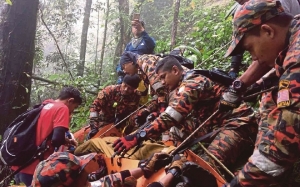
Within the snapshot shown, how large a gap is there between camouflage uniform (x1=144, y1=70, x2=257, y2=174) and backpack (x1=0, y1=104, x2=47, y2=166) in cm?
145

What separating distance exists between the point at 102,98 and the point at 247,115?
3.73 m

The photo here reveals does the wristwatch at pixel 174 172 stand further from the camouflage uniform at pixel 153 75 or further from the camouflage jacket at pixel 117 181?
the camouflage uniform at pixel 153 75

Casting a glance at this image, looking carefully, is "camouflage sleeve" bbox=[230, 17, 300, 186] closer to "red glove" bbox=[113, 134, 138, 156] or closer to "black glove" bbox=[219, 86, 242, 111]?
"black glove" bbox=[219, 86, 242, 111]

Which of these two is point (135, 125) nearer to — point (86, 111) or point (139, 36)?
point (139, 36)

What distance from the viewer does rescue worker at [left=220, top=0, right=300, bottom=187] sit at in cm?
180

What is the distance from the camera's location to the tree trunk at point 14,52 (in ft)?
18.6

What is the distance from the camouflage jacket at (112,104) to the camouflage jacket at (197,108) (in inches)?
105

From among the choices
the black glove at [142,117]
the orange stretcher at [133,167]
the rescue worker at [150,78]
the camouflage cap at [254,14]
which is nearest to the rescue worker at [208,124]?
the orange stretcher at [133,167]

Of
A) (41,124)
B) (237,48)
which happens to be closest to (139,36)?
(41,124)

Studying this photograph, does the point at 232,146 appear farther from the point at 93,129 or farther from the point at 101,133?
the point at 93,129

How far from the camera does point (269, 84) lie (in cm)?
327

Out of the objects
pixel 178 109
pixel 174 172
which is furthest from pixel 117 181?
pixel 178 109

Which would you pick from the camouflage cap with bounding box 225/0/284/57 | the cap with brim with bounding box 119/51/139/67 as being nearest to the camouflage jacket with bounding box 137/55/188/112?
the cap with brim with bounding box 119/51/139/67

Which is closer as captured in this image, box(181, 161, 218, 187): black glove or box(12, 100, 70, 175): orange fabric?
box(181, 161, 218, 187): black glove
